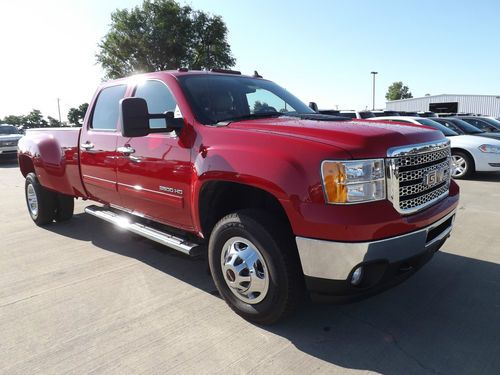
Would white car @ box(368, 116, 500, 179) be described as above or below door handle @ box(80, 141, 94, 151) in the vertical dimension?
below

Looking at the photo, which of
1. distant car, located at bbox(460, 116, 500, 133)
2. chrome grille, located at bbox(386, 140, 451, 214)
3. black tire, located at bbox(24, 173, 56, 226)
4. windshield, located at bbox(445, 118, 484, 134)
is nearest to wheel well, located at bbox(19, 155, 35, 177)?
black tire, located at bbox(24, 173, 56, 226)

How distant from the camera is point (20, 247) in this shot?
16.4 feet

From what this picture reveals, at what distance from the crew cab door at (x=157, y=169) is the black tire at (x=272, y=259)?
2.10 ft

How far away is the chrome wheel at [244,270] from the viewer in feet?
9.35

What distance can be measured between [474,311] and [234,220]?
77.5 inches

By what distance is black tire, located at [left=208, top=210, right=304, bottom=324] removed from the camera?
269 cm

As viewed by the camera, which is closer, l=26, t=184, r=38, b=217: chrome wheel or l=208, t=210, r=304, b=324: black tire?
l=208, t=210, r=304, b=324: black tire

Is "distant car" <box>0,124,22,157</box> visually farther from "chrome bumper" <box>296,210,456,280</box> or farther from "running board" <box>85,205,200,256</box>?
"chrome bumper" <box>296,210,456,280</box>

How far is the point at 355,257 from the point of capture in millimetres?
2436

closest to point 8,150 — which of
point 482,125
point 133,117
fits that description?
point 133,117

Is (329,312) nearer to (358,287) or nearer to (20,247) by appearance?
(358,287)

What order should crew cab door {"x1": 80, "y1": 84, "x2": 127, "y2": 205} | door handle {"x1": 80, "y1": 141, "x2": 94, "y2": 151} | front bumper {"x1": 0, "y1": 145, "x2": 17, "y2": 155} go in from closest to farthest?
crew cab door {"x1": 80, "y1": 84, "x2": 127, "y2": 205} → door handle {"x1": 80, "y1": 141, "x2": 94, "y2": 151} → front bumper {"x1": 0, "y1": 145, "x2": 17, "y2": 155}

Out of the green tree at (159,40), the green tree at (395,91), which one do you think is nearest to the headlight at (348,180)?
the green tree at (159,40)

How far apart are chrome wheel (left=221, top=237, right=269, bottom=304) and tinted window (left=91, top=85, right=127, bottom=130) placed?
219cm
